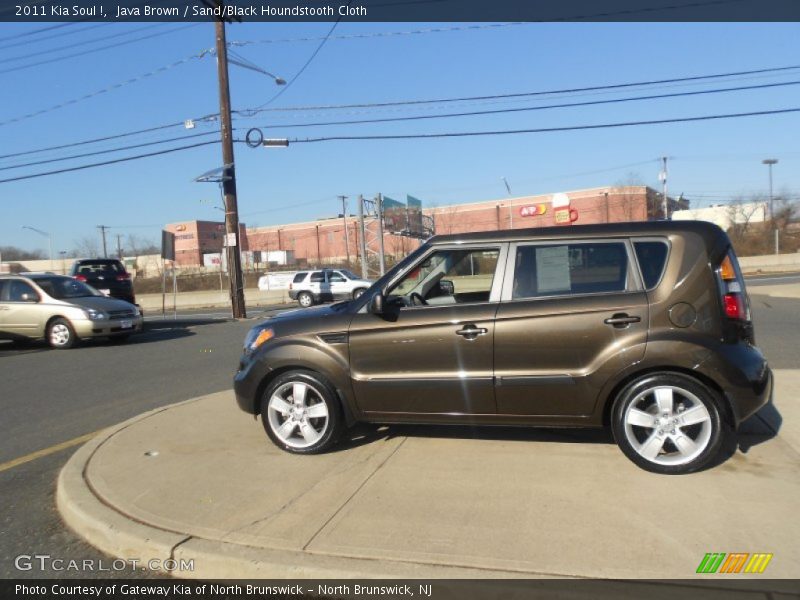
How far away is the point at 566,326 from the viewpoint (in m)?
4.28

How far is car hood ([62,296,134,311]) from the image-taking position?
500 inches

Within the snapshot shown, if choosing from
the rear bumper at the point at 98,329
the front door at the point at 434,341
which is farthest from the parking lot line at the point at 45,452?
the rear bumper at the point at 98,329

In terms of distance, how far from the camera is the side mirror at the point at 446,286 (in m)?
4.86

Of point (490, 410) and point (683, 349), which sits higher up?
point (683, 349)

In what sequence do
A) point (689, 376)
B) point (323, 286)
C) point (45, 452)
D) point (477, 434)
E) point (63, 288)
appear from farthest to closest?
1. point (323, 286)
2. point (63, 288)
3. point (45, 452)
4. point (477, 434)
5. point (689, 376)

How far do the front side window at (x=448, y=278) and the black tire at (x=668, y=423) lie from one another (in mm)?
1322

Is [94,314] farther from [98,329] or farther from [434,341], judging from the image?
[434,341]

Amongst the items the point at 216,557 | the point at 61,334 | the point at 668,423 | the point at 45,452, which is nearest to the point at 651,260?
the point at 668,423

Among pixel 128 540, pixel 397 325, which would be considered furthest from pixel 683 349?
pixel 128 540

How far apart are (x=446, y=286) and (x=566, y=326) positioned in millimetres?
1046

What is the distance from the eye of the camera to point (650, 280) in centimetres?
425

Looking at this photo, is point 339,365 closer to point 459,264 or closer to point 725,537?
point 459,264

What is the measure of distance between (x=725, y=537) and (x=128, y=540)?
10.8 ft

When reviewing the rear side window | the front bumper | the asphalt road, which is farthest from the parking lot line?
the rear side window
